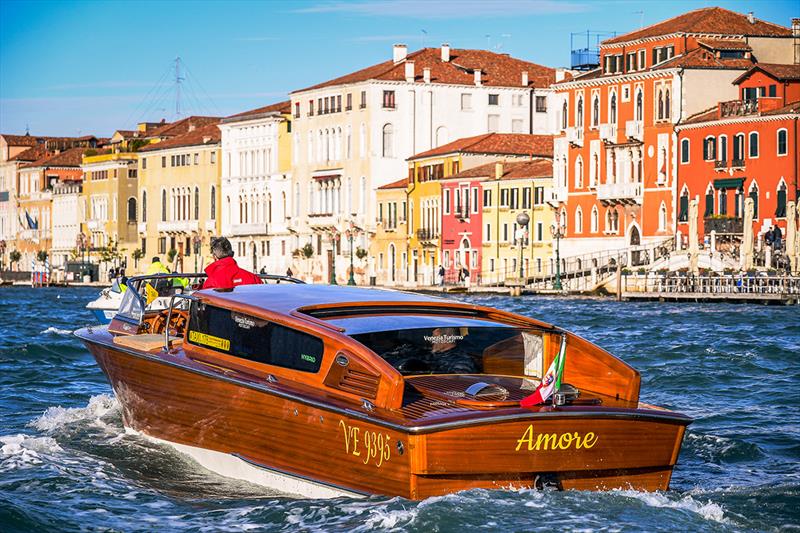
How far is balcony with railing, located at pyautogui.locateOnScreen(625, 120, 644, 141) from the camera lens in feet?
190

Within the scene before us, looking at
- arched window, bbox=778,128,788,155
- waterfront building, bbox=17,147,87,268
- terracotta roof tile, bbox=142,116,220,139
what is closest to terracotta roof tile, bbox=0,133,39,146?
waterfront building, bbox=17,147,87,268

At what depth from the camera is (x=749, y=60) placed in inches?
2263

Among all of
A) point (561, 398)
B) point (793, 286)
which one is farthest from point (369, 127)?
point (561, 398)

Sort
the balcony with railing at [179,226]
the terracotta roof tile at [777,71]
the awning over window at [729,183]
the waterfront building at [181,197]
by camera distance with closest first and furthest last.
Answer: the awning over window at [729,183] → the terracotta roof tile at [777,71] → the waterfront building at [181,197] → the balcony with railing at [179,226]

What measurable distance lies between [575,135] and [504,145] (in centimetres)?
920

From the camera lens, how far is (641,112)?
58125 millimetres

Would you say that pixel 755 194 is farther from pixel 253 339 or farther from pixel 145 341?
pixel 253 339

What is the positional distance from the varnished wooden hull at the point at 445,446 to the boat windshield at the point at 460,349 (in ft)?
2.40

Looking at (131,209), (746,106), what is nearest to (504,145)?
(746,106)

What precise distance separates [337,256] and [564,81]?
20034 mm

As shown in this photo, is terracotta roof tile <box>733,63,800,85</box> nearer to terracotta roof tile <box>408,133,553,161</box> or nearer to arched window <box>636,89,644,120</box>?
arched window <box>636,89,644,120</box>

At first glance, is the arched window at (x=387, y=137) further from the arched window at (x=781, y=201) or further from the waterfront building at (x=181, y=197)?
the arched window at (x=781, y=201)

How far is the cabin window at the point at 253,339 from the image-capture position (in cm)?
966

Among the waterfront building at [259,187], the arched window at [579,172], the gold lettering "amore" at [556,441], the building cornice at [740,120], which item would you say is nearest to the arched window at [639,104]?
the building cornice at [740,120]
